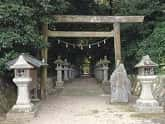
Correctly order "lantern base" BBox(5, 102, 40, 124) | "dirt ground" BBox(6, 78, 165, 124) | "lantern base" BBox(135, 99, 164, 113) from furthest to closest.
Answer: "lantern base" BBox(135, 99, 164, 113)
"lantern base" BBox(5, 102, 40, 124)
"dirt ground" BBox(6, 78, 165, 124)

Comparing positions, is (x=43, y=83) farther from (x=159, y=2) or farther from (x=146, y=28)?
(x=159, y=2)

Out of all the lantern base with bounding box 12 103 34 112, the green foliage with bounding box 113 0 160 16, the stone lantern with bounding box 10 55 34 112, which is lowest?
the lantern base with bounding box 12 103 34 112

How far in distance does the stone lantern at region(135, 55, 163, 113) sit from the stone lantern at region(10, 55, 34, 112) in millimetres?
3463

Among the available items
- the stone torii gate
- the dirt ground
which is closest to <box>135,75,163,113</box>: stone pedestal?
the dirt ground

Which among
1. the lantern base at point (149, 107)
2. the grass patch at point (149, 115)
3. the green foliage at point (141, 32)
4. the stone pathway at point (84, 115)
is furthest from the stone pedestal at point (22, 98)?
the green foliage at point (141, 32)

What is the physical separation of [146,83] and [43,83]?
5472mm

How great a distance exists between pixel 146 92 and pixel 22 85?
392 cm

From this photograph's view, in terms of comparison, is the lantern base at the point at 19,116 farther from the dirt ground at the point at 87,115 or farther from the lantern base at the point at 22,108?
the dirt ground at the point at 87,115

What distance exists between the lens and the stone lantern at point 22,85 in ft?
28.3

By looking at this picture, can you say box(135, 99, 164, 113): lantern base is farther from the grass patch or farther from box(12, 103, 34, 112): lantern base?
box(12, 103, 34, 112): lantern base

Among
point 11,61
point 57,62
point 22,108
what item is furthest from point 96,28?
point 22,108

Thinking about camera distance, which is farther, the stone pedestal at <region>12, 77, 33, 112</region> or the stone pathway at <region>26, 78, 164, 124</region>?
the stone pedestal at <region>12, 77, 33, 112</region>

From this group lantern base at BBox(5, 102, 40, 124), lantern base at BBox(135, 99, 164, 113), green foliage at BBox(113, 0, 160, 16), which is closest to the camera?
lantern base at BBox(5, 102, 40, 124)

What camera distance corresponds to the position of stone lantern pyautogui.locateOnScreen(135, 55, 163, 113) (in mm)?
9109
